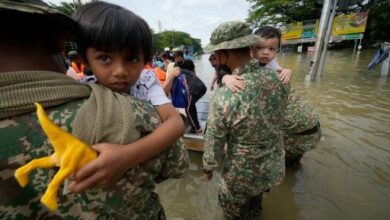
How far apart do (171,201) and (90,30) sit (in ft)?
9.56

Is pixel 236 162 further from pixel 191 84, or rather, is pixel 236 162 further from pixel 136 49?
pixel 191 84

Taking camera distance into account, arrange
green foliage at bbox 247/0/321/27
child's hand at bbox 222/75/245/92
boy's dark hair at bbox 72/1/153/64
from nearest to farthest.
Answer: boy's dark hair at bbox 72/1/153/64
child's hand at bbox 222/75/245/92
green foliage at bbox 247/0/321/27

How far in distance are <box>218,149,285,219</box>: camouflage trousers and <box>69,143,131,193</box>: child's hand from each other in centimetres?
147

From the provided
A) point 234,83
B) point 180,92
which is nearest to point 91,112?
point 234,83

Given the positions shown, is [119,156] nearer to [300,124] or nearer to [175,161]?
[175,161]

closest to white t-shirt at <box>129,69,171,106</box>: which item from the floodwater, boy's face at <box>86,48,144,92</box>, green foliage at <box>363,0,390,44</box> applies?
boy's face at <box>86,48,144,92</box>

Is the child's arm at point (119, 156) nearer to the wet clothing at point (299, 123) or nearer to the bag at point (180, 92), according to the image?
the wet clothing at point (299, 123)

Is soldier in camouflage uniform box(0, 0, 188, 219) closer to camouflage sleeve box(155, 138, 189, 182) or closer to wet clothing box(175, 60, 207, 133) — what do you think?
camouflage sleeve box(155, 138, 189, 182)

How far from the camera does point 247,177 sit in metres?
2.09

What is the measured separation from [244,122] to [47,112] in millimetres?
1436

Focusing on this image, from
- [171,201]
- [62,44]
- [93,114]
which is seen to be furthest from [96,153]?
[171,201]

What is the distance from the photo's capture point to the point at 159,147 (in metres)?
0.89

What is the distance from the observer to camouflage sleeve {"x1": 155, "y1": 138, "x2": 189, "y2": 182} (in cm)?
107

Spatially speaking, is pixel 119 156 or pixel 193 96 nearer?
pixel 119 156
